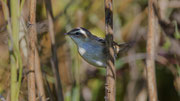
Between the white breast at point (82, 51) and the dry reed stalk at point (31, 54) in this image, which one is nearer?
the dry reed stalk at point (31, 54)

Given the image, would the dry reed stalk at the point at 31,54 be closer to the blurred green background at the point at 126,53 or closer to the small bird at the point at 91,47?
the small bird at the point at 91,47

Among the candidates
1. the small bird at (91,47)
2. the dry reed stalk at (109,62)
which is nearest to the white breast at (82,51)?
the small bird at (91,47)

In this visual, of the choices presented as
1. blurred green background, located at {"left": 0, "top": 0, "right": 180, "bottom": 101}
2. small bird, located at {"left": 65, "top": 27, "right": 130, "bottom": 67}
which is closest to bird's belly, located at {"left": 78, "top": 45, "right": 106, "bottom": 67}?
small bird, located at {"left": 65, "top": 27, "right": 130, "bottom": 67}

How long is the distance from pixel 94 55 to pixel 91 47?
0.08 meters

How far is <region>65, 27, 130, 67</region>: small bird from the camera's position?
2092 millimetres

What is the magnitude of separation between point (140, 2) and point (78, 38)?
1.37 metres

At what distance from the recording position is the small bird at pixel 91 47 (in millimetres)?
2092

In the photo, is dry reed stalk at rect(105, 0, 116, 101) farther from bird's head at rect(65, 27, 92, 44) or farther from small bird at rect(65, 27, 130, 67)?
bird's head at rect(65, 27, 92, 44)

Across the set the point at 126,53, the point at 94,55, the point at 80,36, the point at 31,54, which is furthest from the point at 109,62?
the point at 126,53

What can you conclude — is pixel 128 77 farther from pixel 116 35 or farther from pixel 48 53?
pixel 48 53

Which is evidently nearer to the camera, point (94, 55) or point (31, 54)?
point (31, 54)

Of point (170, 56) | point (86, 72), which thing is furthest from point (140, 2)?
point (86, 72)

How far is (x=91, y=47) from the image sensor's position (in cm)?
215

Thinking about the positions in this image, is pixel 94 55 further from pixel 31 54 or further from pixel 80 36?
pixel 31 54
